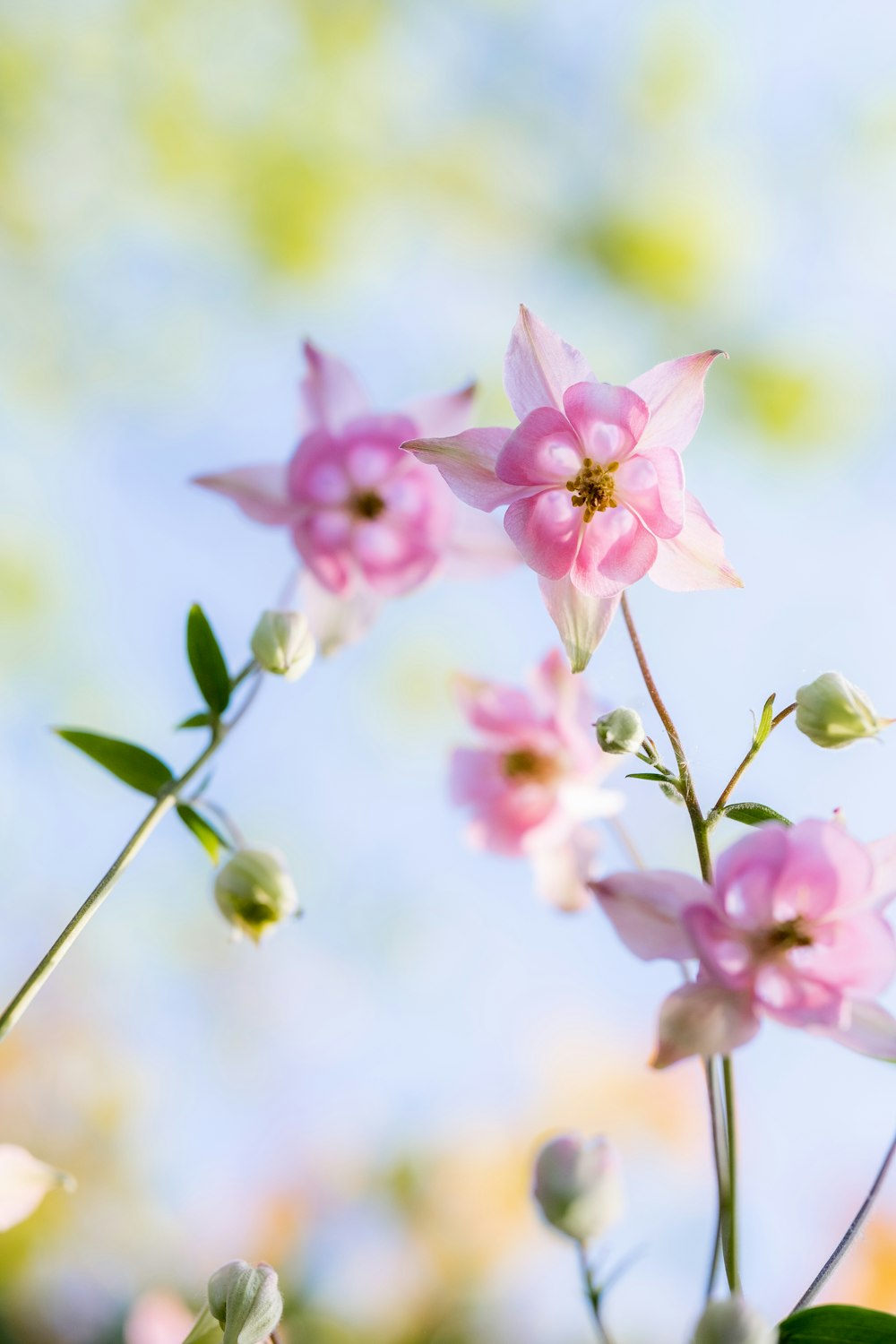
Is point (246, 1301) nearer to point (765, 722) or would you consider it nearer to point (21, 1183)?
point (21, 1183)

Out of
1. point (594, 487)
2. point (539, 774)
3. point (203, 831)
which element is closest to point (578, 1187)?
point (203, 831)

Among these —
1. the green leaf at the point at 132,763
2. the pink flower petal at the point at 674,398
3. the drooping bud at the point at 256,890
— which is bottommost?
the drooping bud at the point at 256,890

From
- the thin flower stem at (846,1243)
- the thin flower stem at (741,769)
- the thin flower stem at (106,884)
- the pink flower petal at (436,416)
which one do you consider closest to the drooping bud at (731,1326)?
the thin flower stem at (846,1243)

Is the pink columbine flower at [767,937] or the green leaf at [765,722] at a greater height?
the green leaf at [765,722]

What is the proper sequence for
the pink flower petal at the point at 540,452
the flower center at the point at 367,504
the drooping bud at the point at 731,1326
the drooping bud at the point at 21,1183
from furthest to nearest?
the flower center at the point at 367,504, the pink flower petal at the point at 540,452, the drooping bud at the point at 21,1183, the drooping bud at the point at 731,1326

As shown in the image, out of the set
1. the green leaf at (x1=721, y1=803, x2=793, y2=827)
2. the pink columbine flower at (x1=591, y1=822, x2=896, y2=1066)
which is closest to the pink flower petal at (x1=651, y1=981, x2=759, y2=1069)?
the pink columbine flower at (x1=591, y1=822, x2=896, y2=1066)

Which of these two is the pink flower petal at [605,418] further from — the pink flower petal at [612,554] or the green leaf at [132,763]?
the green leaf at [132,763]

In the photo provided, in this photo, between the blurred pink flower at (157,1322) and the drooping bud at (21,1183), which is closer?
the drooping bud at (21,1183)
